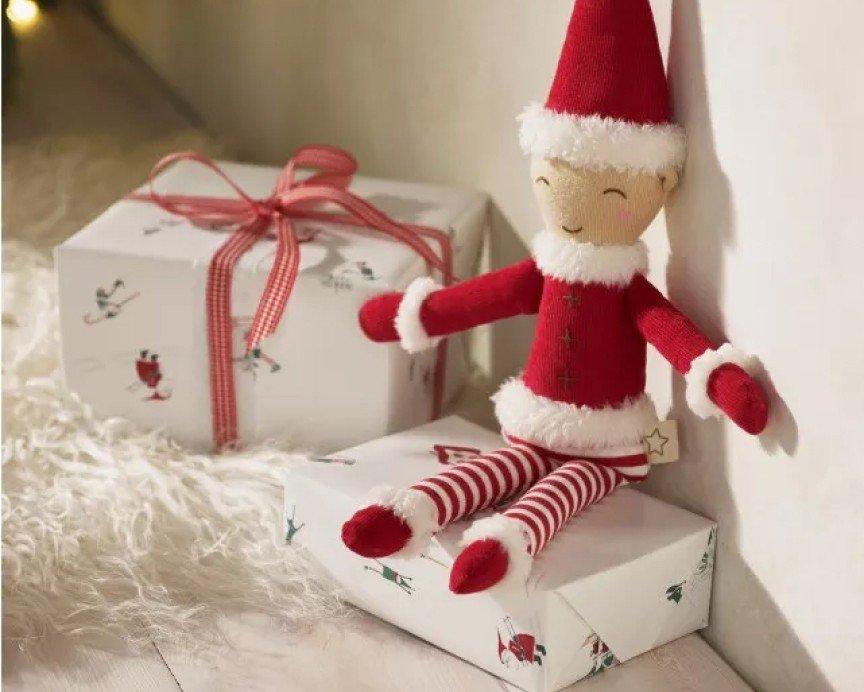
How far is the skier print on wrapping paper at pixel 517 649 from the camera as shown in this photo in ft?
2.77

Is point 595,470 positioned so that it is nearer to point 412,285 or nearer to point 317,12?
point 412,285

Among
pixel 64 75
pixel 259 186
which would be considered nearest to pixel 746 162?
pixel 259 186

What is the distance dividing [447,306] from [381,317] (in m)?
0.06

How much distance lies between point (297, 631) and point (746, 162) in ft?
1.53

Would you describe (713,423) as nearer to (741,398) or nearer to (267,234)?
(741,398)

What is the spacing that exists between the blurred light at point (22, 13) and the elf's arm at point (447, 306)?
4.02 ft

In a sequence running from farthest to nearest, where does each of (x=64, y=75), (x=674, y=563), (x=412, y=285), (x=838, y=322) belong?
(x=64, y=75) → (x=412, y=285) → (x=674, y=563) → (x=838, y=322)

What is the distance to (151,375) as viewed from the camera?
116cm

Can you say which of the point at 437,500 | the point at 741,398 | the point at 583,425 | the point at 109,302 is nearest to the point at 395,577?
the point at 437,500

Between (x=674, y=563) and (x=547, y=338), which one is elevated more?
(x=547, y=338)

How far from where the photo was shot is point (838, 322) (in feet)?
2.43

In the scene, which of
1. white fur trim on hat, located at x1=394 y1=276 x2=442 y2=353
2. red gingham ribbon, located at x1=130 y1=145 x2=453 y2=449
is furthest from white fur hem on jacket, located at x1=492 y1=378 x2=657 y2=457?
red gingham ribbon, located at x1=130 y1=145 x2=453 y2=449

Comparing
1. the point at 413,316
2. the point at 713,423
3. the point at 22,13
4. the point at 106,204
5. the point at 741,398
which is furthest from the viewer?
the point at 22,13

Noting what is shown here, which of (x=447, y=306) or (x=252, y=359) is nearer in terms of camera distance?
(x=447, y=306)
